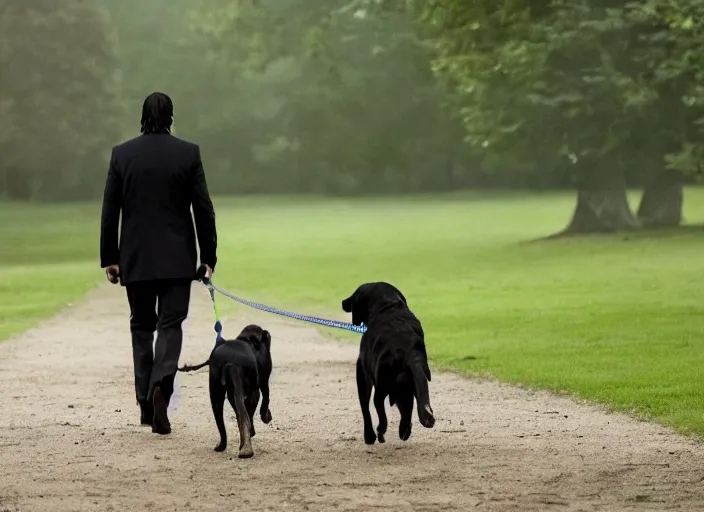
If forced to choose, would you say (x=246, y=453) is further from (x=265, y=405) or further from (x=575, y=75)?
(x=575, y=75)

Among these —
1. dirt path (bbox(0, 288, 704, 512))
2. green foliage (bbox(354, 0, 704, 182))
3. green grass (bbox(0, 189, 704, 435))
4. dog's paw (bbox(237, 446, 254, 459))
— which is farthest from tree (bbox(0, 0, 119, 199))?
dog's paw (bbox(237, 446, 254, 459))

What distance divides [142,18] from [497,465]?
78.8 meters

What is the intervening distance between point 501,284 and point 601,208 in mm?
12980

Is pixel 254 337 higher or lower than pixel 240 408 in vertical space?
higher

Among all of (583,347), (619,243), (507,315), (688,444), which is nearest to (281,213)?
(619,243)

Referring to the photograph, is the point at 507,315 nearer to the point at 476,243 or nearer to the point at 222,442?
the point at 222,442

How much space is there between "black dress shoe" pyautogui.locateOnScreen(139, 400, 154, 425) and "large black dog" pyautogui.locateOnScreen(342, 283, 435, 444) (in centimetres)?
154

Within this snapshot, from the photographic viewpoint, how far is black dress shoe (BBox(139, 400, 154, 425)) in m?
8.72

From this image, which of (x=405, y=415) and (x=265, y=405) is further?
(x=265, y=405)

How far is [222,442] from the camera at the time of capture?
781cm

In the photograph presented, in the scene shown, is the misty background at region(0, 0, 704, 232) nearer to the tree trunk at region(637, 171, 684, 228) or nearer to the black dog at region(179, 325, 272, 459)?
the tree trunk at region(637, 171, 684, 228)

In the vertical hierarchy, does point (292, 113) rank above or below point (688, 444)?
above

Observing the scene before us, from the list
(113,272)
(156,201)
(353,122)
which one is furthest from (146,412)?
(353,122)

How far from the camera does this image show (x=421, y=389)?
7.32 metres
